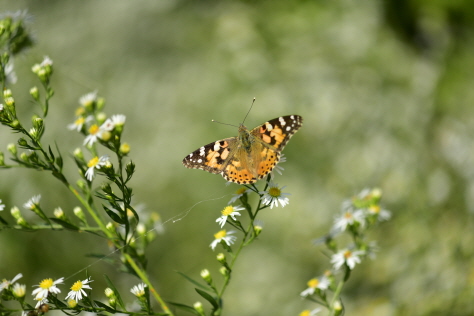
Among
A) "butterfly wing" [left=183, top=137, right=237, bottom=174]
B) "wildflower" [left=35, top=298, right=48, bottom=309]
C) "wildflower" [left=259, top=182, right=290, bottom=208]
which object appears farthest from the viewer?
"butterfly wing" [left=183, top=137, right=237, bottom=174]

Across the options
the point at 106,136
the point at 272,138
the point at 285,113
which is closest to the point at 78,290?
the point at 106,136

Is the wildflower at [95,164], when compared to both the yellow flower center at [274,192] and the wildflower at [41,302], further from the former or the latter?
the yellow flower center at [274,192]

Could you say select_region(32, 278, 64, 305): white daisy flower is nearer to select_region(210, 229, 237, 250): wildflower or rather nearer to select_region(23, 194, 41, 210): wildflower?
select_region(23, 194, 41, 210): wildflower

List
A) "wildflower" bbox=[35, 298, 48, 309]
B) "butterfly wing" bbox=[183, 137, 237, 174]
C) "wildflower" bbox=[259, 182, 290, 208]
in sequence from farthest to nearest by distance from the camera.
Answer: "butterfly wing" bbox=[183, 137, 237, 174] → "wildflower" bbox=[259, 182, 290, 208] → "wildflower" bbox=[35, 298, 48, 309]

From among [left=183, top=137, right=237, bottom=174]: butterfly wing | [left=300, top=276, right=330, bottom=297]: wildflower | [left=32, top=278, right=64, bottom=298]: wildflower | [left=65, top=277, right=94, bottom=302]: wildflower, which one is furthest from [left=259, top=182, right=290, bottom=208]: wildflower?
[left=32, top=278, right=64, bottom=298]: wildflower

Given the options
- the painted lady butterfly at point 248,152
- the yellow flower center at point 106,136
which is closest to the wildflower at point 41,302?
the yellow flower center at point 106,136

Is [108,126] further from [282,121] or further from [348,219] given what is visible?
[348,219]
